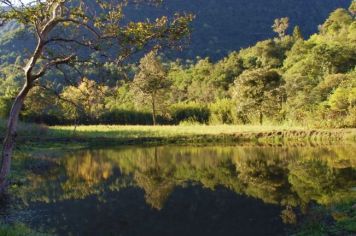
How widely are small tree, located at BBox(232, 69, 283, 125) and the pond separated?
74.3 feet

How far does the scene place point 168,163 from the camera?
27.2m

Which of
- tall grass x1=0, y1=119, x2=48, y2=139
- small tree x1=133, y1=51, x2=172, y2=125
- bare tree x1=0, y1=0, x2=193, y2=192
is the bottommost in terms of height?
tall grass x1=0, y1=119, x2=48, y2=139

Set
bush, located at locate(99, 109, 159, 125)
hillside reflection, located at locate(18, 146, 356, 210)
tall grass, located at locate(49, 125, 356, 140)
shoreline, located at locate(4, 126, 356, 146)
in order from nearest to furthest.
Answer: hillside reflection, located at locate(18, 146, 356, 210), shoreline, located at locate(4, 126, 356, 146), tall grass, located at locate(49, 125, 356, 140), bush, located at locate(99, 109, 159, 125)

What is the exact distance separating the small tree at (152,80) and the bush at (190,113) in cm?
510

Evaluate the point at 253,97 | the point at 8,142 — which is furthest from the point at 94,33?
the point at 253,97

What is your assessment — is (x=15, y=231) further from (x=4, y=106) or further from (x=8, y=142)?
(x=4, y=106)

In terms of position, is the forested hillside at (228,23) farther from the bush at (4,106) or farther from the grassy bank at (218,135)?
the grassy bank at (218,135)

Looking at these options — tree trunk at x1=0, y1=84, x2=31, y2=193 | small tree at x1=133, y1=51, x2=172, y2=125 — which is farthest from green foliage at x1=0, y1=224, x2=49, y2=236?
small tree at x1=133, y1=51, x2=172, y2=125

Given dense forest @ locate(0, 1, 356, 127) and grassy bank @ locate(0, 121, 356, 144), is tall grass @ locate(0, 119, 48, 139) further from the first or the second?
dense forest @ locate(0, 1, 356, 127)

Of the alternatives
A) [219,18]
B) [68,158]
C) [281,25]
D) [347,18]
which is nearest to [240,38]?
[219,18]

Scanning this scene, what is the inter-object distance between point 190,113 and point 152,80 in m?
9.93

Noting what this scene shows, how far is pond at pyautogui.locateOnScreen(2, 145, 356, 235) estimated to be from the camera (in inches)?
549

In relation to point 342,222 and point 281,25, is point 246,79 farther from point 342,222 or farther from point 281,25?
point 281,25

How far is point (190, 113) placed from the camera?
64.1m
